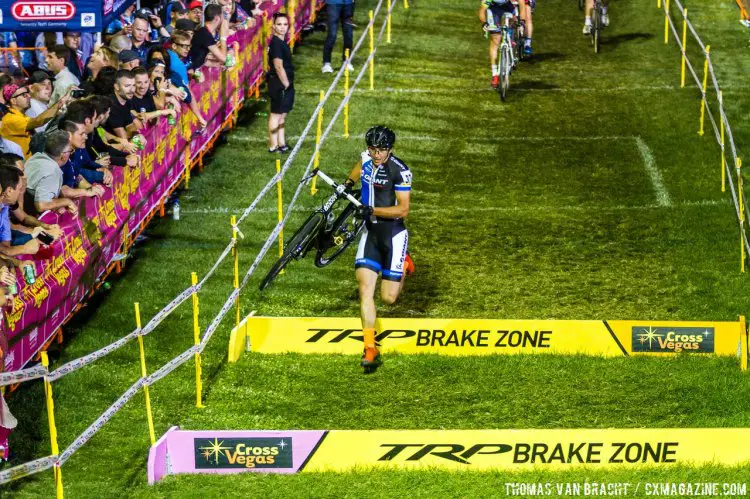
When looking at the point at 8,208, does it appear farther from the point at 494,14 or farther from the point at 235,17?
the point at 494,14

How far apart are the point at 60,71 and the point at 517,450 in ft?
30.7

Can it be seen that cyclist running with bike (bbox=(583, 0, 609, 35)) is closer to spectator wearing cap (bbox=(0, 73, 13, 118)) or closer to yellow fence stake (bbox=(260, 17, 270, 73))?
yellow fence stake (bbox=(260, 17, 270, 73))

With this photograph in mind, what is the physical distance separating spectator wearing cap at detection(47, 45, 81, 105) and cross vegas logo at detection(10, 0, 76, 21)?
445 millimetres

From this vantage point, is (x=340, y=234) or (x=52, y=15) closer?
(x=340, y=234)

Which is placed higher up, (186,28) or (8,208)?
(186,28)

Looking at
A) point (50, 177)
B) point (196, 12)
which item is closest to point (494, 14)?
point (196, 12)

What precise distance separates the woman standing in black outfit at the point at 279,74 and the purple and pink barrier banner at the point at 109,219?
942 millimetres

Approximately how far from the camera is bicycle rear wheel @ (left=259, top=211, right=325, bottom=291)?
592 inches

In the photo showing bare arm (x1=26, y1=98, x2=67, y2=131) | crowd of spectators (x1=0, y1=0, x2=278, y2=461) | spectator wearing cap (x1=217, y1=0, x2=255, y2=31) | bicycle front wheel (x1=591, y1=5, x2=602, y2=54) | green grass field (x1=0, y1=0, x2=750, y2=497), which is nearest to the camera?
green grass field (x1=0, y1=0, x2=750, y2=497)

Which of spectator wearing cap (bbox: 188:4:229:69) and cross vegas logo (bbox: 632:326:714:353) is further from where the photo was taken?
spectator wearing cap (bbox: 188:4:229:69)

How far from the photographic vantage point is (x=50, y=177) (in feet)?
45.3

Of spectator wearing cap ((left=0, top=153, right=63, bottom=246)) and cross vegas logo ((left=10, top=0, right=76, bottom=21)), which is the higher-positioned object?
cross vegas logo ((left=10, top=0, right=76, bottom=21))

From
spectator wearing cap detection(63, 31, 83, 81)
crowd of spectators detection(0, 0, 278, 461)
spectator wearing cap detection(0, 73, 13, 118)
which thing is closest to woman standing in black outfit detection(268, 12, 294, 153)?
crowd of spectators detection(0, 0, 278, 461)

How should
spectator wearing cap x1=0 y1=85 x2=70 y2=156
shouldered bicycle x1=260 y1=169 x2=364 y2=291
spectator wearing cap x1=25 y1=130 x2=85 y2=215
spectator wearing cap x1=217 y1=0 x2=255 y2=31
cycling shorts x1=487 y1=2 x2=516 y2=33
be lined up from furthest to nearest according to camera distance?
cycling shorts x1=487 y1=2 x2=516 y2=33, spectator wearing cap x1=217 y1=0 x2=255 y2=31, spectator wearing cap x1=0 y1=85 x2=70 y2=156, shouldered bicycle x1=260 y1=169 x2=364 y2=291, spectator wearing cap x1=25 y1=130 x2=85 y2=215
